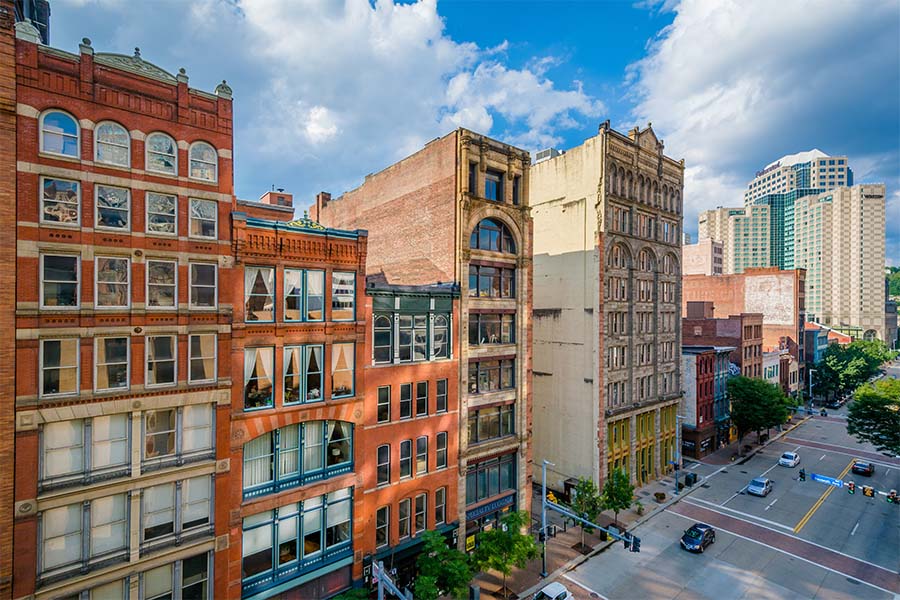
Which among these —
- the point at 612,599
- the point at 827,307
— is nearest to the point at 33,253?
the point at 612,599

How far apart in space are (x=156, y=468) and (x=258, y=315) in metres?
7.35

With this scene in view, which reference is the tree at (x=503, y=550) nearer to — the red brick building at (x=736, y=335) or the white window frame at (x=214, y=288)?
the white window frame at (x=214, y=288)

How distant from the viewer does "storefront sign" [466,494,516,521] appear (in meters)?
27.9

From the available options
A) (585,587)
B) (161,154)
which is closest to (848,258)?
(585,587)

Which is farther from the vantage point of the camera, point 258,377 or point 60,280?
point 258,377

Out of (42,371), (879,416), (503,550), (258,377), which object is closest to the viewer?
(42,371)

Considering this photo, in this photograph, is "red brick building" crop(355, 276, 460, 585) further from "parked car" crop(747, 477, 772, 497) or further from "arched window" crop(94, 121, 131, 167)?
"parked car" crop(747, 477, 772, 497)

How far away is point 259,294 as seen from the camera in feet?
65.7

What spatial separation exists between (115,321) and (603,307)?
33212 mm

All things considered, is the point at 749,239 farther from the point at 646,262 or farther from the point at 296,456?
the point at 296,456

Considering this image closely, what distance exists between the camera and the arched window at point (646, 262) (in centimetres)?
4141

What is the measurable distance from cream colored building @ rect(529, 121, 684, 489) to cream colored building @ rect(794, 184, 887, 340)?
12885 cm

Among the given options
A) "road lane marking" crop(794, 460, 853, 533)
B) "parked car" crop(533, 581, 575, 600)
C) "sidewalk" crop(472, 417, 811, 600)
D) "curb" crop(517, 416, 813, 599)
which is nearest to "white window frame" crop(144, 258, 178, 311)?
"sidewalk" crop(472, 417, 811, 600)

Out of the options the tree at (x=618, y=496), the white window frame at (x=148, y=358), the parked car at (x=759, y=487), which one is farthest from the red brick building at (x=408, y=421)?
the parked car at (x=759, y=487)
